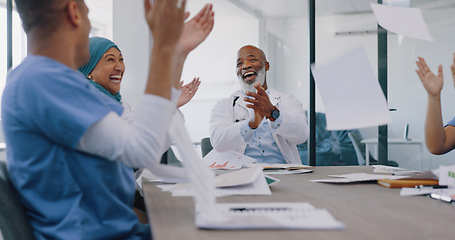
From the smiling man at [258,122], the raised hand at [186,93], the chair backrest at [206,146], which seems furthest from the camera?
the chair backrest at [206,146]

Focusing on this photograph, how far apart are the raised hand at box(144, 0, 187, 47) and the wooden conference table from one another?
0.40 meters

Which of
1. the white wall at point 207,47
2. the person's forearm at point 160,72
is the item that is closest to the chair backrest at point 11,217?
the person's forearm at point 160,72

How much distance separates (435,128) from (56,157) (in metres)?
1.61

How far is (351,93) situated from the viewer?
102 cm

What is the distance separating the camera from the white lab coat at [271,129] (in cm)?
262

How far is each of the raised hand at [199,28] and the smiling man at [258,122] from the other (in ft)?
3.64

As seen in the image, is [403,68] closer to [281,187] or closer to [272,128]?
[272,128]

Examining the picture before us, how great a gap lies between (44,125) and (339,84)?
70cm

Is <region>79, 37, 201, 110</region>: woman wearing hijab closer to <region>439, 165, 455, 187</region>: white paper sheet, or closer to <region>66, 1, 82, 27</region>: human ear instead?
<region>66, 1, 82, 27</region>: human ear

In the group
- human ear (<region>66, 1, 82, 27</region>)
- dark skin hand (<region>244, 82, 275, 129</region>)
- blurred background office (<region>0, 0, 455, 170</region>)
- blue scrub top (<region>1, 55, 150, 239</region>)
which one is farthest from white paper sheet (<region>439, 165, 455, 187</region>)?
blurred background office (<region>0, 0, 455, 170</region>)

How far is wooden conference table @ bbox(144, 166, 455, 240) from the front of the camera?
2.43ft

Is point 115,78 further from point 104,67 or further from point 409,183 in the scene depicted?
point 409,183

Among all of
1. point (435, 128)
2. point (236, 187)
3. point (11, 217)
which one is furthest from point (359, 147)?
point (11, 217)

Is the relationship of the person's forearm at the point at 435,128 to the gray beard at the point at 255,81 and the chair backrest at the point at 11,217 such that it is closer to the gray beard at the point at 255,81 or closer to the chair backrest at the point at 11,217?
the gray beard at the point at 255,81
